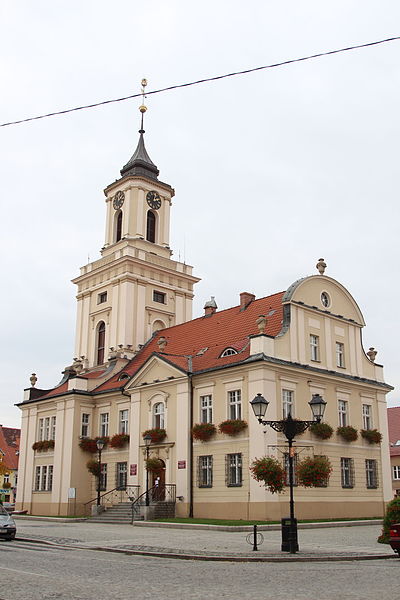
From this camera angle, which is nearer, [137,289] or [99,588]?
[99,588]

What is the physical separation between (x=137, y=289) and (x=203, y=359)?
1193cm

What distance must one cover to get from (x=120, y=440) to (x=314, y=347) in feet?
39.5

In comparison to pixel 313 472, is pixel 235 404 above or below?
above

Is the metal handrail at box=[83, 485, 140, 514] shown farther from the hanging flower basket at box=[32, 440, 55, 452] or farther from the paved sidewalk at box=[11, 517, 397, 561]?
the paved sidewalk at box=[11, 517, 397, 561]

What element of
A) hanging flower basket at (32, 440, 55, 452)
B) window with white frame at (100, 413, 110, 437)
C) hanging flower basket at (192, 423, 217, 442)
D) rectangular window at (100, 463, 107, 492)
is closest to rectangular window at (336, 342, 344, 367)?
hanging flower basket at (192, 423, 217, 442)

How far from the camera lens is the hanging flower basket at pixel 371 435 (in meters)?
34.6

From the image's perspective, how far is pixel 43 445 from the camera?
4131cm

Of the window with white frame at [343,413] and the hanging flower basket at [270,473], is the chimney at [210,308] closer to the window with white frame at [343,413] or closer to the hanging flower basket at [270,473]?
the window with white frame at [343,413]

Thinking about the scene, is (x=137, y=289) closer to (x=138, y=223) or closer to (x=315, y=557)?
(x=138, y=223)

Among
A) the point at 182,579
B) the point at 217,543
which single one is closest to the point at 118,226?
the point at 217,543

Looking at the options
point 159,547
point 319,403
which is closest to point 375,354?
point 319,403

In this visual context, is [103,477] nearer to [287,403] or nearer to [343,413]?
[287,403]

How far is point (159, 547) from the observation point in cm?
1839

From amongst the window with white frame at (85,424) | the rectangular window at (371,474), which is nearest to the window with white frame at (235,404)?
the rectangular window at (371,474)
